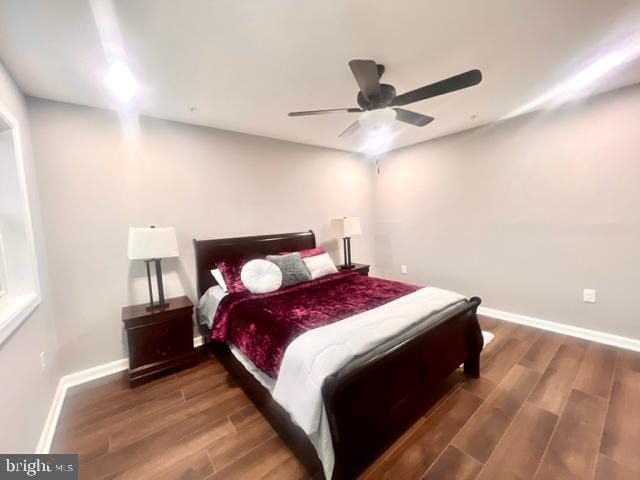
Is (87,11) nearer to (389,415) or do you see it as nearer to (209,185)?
(209,185)

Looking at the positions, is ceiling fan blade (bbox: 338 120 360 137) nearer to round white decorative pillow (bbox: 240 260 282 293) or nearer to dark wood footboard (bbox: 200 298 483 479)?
round white decorative pillow (bbox: 240 260 282 293)

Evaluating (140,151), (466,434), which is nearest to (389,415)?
(466,434)

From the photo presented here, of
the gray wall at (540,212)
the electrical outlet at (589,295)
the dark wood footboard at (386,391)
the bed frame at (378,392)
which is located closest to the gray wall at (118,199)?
the bed frame at (378,392)

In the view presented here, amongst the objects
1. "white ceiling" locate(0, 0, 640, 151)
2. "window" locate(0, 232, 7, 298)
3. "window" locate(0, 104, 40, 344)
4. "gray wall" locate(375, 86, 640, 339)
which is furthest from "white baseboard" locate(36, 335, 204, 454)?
"gray wall" locate(375, 86, 640, 339)

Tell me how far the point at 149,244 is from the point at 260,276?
3.38 feet

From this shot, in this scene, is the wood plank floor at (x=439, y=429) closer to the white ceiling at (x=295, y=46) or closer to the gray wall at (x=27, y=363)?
the gray wall at (x=27, y=363)

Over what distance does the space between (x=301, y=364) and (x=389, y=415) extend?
628 mm

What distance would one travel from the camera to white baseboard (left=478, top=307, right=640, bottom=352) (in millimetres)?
2605

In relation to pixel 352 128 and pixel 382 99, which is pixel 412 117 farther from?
pixel 352 128

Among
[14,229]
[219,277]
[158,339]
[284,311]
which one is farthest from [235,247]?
[14,229]

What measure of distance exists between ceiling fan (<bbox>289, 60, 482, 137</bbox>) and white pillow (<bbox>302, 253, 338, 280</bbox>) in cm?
163

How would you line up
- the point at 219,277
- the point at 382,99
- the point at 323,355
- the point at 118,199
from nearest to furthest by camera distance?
1. the point at 323,355
2. the point at 382,99
3. the point at 118,199
4. the point at 219,277

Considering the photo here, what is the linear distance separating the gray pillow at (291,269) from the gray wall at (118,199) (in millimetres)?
639

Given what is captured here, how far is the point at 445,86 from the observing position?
168cm
